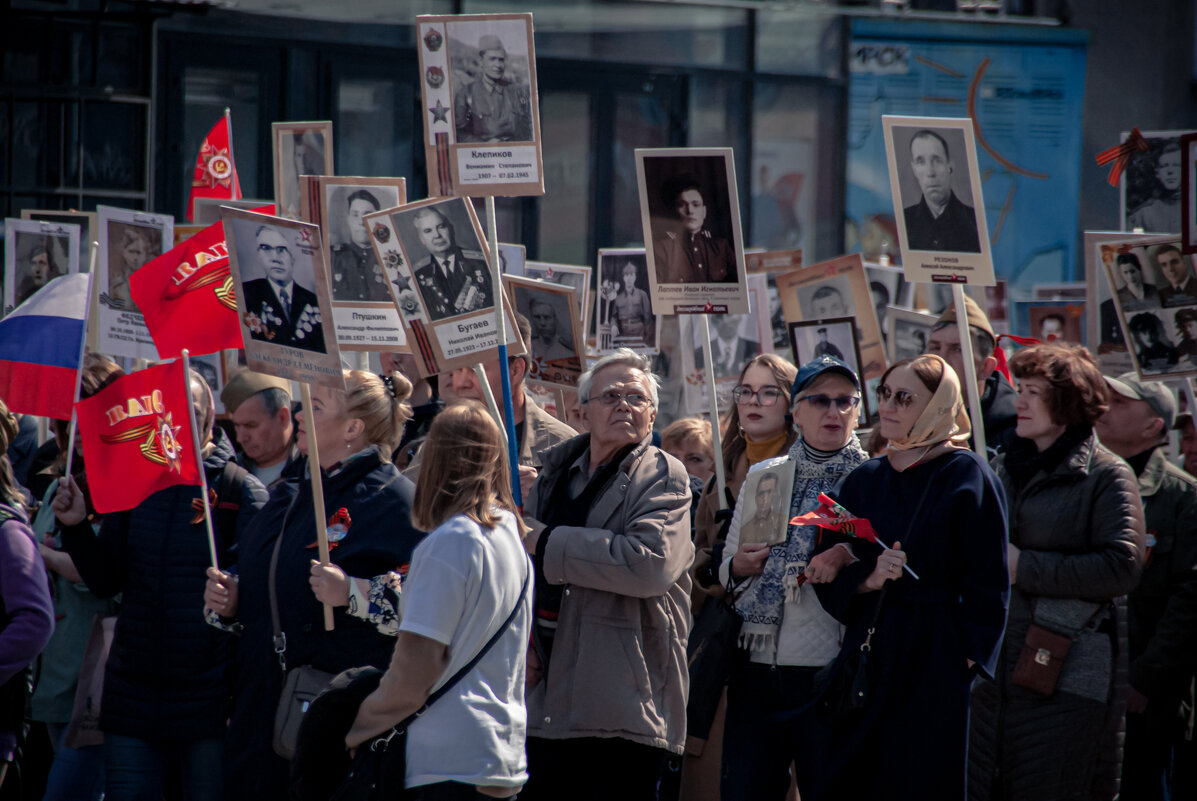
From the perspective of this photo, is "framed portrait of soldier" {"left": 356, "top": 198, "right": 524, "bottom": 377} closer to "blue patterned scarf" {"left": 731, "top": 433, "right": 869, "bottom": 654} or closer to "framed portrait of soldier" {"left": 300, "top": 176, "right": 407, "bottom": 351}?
"framed portrait of soldier" {"left": 300, "top": 176, "right": 407, "bottom": 351}

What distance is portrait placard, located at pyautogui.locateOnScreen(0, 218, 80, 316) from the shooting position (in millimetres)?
7637

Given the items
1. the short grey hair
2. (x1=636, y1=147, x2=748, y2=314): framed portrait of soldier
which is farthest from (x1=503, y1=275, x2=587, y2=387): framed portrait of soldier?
the short grey hair

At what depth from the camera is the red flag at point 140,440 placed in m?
4.95

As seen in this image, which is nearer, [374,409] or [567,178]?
[374,409]

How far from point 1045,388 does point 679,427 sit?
70.5 inches

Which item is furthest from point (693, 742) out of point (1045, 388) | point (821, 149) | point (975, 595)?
point (821, 149)

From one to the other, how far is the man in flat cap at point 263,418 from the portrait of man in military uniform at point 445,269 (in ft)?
4.04

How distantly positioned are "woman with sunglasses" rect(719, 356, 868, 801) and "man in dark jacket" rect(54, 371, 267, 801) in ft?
5.80

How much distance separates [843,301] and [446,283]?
2772 millimetres

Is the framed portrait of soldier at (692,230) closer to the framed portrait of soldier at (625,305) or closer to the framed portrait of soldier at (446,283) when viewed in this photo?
the framed portrait of soldier at (446,283)

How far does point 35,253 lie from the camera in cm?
775

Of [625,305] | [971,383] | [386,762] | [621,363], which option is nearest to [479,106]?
[621,363]

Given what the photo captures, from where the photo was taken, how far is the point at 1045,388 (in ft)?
16.5
